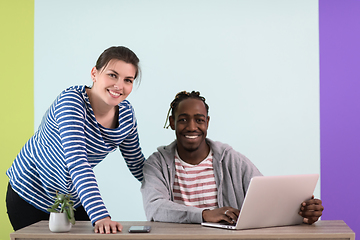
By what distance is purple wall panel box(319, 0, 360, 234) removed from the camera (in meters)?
3.23

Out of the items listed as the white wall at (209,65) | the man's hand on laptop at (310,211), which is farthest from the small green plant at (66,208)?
the white wall at (209,65)

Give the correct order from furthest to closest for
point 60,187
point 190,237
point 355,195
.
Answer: point 355,195 < point 60,187 < point 190,237

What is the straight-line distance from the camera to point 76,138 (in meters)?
1.54

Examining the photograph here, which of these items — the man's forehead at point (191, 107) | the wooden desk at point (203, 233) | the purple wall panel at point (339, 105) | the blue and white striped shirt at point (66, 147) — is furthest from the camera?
the purple wall panel at point (339, 105)

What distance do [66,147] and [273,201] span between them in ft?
2.52

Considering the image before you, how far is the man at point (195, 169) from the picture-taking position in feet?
5.89

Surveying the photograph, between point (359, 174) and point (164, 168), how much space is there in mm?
2029

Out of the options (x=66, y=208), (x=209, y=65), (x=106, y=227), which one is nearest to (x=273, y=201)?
(x=106, y=227)

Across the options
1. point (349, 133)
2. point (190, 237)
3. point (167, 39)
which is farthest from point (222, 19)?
point (190, 237)

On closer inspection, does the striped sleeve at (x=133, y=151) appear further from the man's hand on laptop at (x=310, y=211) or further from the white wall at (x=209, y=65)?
the white wall at (x=209, y=65)

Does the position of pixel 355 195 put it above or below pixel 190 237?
below

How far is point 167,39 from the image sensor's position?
3.34 metres

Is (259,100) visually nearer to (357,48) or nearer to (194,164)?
(357,48)

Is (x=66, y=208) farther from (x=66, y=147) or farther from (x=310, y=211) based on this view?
(x=310, y=211)
